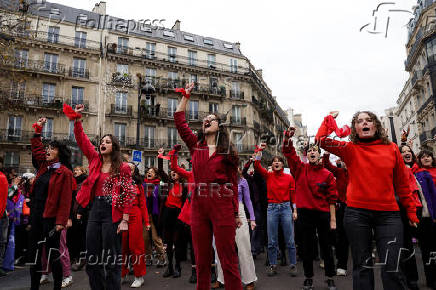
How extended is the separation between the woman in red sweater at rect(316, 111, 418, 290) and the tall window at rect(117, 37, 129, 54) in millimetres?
29797

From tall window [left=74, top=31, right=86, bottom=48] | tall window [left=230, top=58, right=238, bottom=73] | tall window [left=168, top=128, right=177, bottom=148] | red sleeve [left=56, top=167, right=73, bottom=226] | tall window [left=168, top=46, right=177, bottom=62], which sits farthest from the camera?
tall window [left=230, top=58, right=238, bottom=73]

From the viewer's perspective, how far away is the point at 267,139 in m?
3.74

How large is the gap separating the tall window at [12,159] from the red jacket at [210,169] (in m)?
27.3

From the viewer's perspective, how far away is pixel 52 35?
27438 mm

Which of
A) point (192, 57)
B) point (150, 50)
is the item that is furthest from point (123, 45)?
point (192, 57)

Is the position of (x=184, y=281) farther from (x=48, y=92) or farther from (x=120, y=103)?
(x=48, y=92)

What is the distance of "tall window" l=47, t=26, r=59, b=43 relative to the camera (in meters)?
27.3

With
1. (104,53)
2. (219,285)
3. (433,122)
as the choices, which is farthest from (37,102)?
(433,122)

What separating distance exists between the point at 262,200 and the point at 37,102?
83.8ft

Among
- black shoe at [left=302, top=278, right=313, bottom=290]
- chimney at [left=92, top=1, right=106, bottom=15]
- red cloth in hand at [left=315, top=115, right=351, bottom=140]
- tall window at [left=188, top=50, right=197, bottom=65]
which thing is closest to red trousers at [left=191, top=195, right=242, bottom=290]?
red cloth in hand at [left=315, top=115, right=351, bottom=140]

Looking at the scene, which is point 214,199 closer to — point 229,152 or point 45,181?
point 229,152

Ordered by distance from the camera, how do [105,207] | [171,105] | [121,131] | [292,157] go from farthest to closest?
[171,105] → [121,131] → [292,157] → [105,207]

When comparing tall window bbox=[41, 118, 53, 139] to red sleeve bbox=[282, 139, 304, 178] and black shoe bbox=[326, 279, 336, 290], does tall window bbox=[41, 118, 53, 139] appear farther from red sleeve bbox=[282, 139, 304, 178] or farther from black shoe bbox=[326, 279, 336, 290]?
black shoe bbox=[326, 279, 336, 290]

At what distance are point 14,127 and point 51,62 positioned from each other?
21.9 feet
